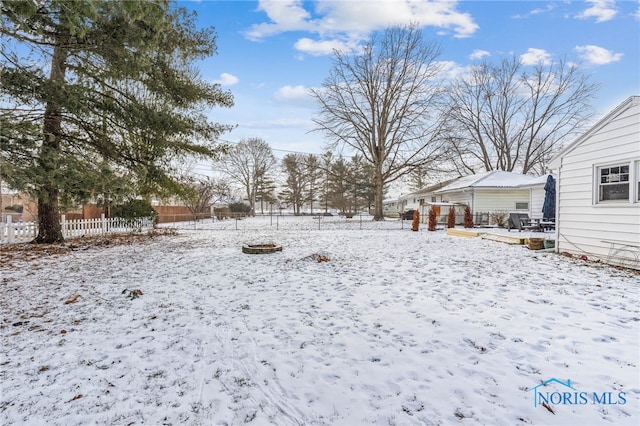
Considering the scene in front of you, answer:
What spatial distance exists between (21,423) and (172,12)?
10.8m

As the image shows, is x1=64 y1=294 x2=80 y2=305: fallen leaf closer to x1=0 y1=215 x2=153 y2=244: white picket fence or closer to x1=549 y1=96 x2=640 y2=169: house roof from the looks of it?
x1=0 y1=215 x2=153 y2=244: white picket fence

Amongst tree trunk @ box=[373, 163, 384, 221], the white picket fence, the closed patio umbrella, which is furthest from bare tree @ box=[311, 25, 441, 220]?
the white picket fence

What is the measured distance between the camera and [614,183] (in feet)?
22.3

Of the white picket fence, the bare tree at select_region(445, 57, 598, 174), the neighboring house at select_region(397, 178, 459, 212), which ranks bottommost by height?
the white picket fence

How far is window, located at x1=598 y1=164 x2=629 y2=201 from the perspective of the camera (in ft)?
21.6

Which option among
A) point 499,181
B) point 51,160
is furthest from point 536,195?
point 51,160

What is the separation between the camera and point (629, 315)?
150 inches

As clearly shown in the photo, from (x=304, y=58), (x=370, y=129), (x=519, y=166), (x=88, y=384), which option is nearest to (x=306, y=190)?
(x=370, y=129)

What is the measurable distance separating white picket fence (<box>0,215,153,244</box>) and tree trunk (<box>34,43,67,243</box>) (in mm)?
669

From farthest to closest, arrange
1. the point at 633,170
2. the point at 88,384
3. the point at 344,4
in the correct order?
the point at 344,4
the point at 633,170
the point at 88,384

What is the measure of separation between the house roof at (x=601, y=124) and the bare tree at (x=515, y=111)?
57.7 ft

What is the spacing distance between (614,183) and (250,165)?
128ft

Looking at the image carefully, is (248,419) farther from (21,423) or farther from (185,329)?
(185,329)

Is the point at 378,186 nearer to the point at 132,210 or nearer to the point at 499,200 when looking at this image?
the point at 499,200
